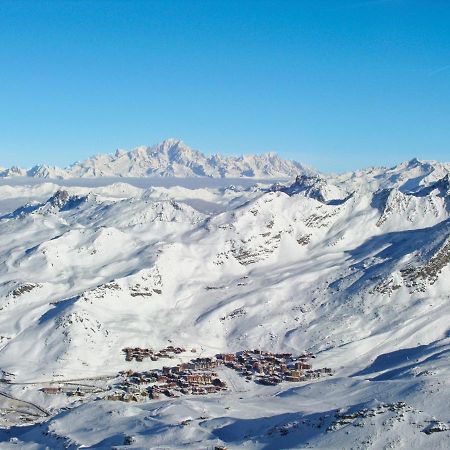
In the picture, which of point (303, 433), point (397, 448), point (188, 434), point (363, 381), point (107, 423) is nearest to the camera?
point (397, 448)

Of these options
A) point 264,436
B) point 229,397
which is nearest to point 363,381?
point 229,397

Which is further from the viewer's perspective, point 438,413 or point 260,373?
point 260,373

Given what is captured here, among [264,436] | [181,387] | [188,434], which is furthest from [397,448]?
[181,387]

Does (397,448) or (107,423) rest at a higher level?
(107,423)

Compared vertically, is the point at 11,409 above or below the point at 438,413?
above

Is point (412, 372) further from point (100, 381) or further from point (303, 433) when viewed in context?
point (100, 381)

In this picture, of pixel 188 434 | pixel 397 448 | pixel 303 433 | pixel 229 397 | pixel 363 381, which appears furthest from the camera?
pixel 229 397

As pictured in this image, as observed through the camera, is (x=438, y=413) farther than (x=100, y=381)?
No

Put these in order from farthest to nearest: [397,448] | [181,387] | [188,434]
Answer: [181,387], [188,434], [397,448]

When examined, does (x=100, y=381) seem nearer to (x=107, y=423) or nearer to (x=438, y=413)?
(x=107, y=423)
